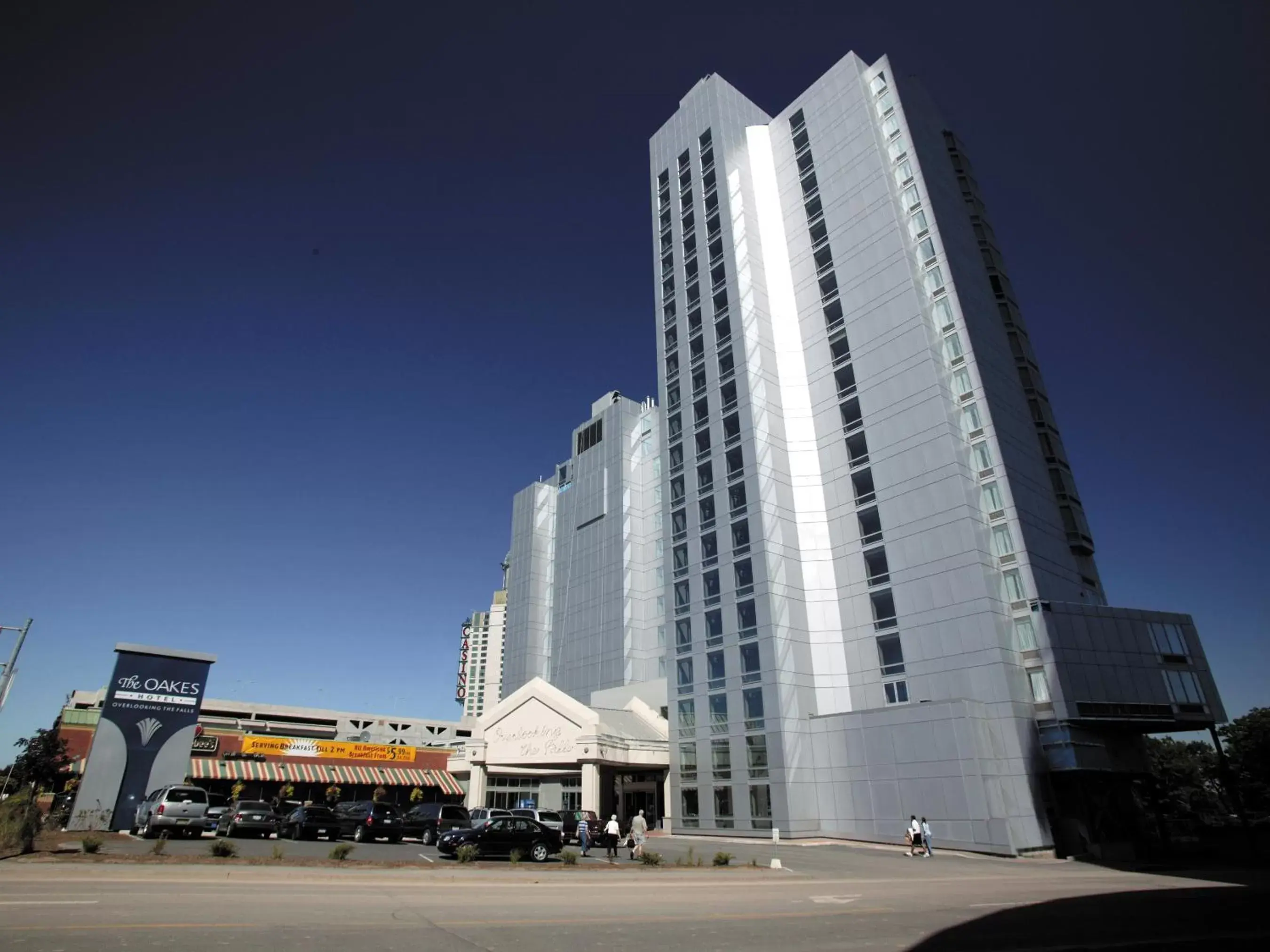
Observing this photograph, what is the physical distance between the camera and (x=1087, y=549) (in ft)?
164

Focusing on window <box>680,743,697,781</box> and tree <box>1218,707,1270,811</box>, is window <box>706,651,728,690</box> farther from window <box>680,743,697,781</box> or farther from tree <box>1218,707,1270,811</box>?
tree <box>1218,707,1270,811</box>

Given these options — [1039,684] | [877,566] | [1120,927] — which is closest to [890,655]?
[877,566]

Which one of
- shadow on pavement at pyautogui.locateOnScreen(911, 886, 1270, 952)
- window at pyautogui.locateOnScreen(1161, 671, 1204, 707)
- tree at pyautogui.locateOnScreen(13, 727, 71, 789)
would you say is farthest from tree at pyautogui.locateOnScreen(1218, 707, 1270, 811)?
tree at pyautogui.locateOnScreen(13, 727, 71, 789)

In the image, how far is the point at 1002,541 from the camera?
4334 cm

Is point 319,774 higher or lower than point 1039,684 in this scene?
lower

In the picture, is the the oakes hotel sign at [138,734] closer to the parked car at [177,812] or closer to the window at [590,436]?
the parked car at [177,812]

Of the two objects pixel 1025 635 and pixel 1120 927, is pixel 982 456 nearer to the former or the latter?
pixel 1025 635

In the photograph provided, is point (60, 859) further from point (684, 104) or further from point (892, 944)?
point (684, 104)

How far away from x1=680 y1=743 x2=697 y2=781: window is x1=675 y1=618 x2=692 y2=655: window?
6869 mm

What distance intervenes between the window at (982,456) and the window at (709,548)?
18.8 m

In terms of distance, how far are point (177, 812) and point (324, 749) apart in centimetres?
4558

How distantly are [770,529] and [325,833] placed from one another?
32.6 meters

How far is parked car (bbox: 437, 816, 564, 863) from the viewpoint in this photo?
2641 cm

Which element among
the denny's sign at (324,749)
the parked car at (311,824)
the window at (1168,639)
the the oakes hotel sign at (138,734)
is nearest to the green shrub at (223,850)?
the parked car at (311,824)
